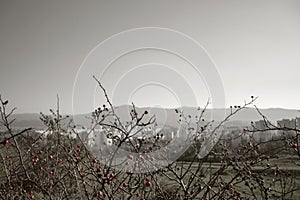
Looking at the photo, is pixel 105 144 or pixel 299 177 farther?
pixel 105 144

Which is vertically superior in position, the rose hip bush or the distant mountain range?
the distant mountain range

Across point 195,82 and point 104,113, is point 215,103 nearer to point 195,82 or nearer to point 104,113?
point 195,82

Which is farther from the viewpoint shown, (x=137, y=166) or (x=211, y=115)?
(x=211, y=115)

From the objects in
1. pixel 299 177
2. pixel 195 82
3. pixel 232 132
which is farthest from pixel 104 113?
pixel 299 177

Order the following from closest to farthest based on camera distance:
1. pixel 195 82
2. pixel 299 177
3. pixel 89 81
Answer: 1. pixel 89 81
2. pixel 195 82
3. pixel 299 177

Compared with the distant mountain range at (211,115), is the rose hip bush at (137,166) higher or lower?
lower

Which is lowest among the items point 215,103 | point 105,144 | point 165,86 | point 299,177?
point 299,177

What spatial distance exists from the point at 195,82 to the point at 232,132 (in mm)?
911

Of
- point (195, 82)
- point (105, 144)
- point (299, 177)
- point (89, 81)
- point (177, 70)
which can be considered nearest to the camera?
point (89, 81)

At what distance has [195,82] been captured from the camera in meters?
2.03

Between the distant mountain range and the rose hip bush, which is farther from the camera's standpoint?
the distant mountain range

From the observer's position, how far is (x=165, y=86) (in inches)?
83.8

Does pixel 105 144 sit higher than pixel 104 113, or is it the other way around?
pixel 104 113

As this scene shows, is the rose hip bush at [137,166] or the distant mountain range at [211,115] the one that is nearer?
the rose hip bush at [137,166]
